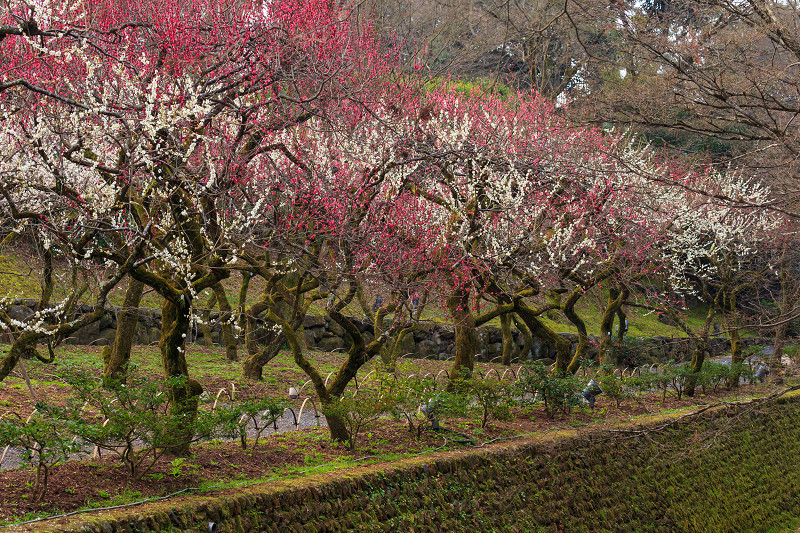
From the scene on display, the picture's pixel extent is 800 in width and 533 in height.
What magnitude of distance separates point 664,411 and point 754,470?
2.53 m

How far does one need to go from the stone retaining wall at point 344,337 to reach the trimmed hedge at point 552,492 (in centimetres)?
275

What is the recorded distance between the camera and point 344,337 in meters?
19.5

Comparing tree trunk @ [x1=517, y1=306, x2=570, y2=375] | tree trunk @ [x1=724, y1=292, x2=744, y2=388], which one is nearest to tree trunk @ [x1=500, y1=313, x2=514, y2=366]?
tree trunk @ [x1=724, y1=292, x2=744, y2=388]

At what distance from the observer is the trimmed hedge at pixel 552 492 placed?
547 cm

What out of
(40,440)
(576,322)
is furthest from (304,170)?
(576,322)

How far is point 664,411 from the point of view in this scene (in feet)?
43.1

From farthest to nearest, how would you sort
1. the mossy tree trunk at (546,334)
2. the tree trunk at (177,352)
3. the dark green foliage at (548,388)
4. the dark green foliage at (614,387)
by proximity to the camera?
the dark green foliage at (614,387) → the mossy tree trunk at (546,334) → the dark green foliage at (548,388) → the tree trunk at (177,352)

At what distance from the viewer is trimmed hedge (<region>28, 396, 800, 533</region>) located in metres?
5.47

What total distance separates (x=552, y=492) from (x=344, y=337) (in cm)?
1128

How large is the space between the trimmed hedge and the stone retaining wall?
2750 mm

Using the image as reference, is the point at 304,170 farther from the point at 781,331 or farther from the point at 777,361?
the point at 777,361

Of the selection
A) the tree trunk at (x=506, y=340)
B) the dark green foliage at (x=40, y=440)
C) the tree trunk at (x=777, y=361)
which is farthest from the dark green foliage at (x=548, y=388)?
the tree trunk at (x=777, y=361)

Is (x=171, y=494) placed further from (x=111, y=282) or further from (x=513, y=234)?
(x=513, y=234)

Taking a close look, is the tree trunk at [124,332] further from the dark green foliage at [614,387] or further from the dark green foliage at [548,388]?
the dark green foliage at [614,387]
